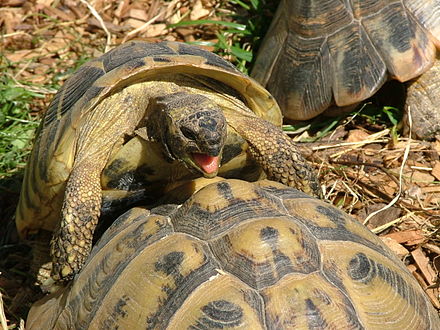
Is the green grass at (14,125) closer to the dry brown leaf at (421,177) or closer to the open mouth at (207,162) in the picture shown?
the open mouth at (207,162)

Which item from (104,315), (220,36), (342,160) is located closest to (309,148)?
(342,160)

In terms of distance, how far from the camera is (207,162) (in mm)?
3078

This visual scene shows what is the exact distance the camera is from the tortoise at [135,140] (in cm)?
318

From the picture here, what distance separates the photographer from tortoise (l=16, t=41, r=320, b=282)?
3.18m

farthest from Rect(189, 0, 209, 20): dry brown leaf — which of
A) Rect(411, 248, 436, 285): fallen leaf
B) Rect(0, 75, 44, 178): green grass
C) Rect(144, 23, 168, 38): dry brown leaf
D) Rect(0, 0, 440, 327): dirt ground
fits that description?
Rect(411, 248, 436, 285): fallen leaf

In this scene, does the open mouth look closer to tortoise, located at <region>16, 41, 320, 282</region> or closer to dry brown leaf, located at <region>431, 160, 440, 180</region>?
tortoise, located at <region>16, 41, 320, 282</region>

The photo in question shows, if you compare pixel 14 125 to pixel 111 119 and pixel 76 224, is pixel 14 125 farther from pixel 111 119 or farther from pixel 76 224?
pixel 76 224

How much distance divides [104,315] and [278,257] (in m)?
0.69

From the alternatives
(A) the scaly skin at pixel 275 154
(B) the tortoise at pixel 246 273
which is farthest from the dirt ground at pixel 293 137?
(B) the tortoise at pixel 246 273

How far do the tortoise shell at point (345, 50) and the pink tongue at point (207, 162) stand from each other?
1935 mm

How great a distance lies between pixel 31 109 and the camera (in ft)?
17.6

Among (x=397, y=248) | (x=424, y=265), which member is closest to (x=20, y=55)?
(x=397, y=248)

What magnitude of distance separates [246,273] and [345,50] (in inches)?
110

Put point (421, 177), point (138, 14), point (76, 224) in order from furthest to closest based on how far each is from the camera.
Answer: point (138, 14), point (421, 177), point (76, 224)
